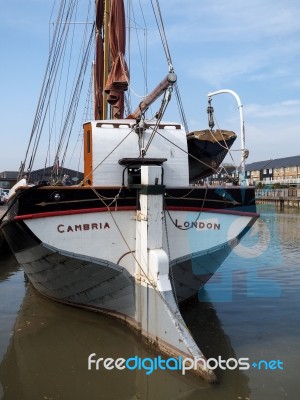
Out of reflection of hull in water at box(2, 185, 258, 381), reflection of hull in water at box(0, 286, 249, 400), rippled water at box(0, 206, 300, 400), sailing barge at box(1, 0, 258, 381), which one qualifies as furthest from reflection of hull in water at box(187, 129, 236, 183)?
reflection of hull in water at box(0, 286, 249, 400)

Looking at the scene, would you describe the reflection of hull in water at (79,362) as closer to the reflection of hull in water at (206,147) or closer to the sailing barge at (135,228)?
the sailing barge at (135,228)

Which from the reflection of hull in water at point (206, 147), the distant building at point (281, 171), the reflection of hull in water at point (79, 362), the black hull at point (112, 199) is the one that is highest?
the distant building at point (281, 171)

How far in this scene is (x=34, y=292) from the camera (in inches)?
434

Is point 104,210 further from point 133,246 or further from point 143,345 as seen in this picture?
point 143,345

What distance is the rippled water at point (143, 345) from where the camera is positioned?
587cm

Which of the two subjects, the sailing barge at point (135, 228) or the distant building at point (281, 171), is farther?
the distant building at point (281, 171)

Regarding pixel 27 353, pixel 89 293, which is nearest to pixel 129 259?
pixel 89 293

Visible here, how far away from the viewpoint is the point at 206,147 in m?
10.7

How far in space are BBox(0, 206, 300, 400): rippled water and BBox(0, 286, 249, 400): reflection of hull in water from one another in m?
0.01

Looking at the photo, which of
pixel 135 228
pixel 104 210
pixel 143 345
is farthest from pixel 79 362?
pixel 104 210

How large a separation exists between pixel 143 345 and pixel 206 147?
5.46 meters

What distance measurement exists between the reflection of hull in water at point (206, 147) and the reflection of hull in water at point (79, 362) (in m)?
3.91

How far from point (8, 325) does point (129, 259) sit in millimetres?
3101

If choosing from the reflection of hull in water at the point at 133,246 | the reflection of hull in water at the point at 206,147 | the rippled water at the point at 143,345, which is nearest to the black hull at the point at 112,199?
the reflection of hull in water at the point at 133,246
